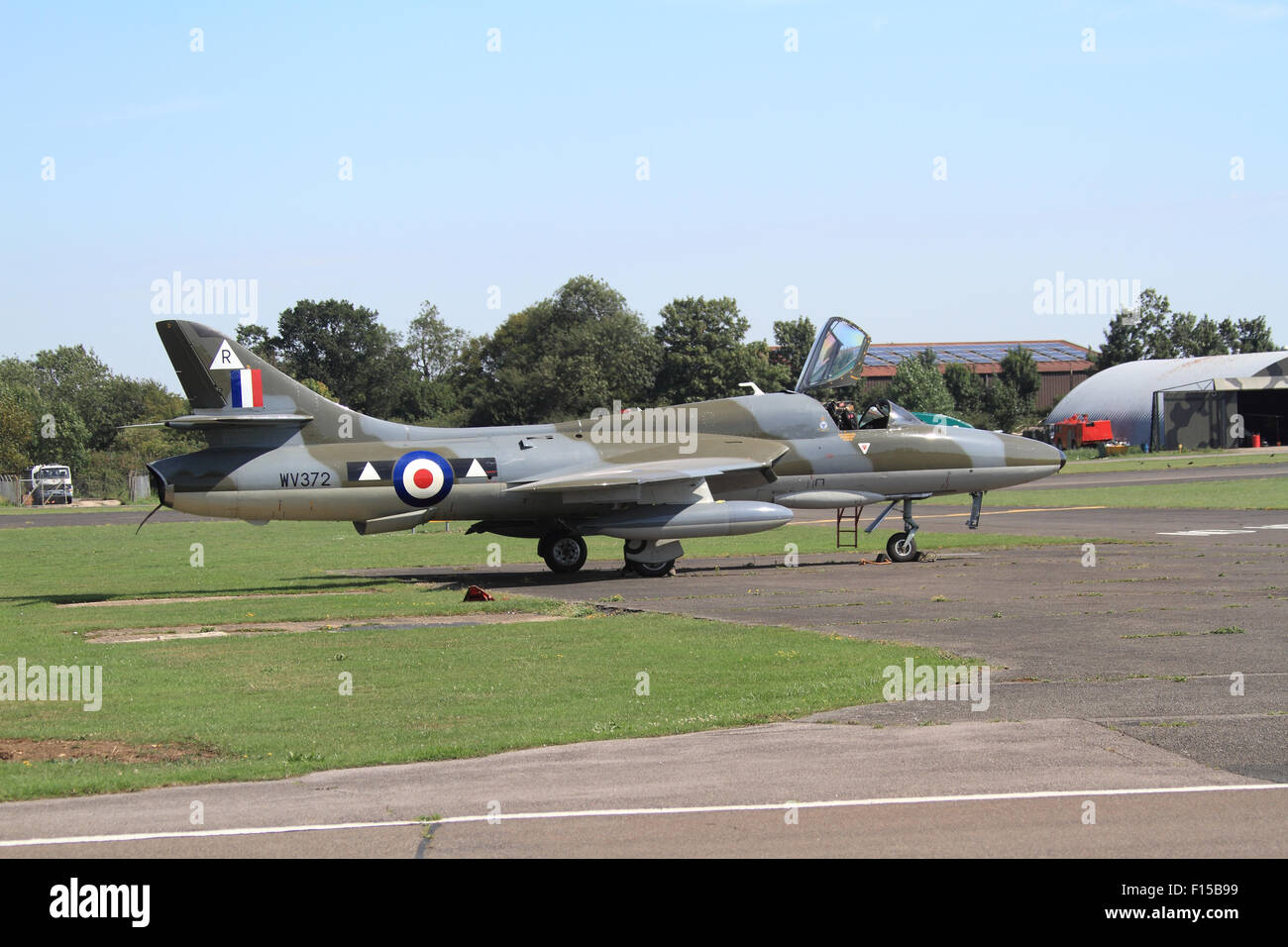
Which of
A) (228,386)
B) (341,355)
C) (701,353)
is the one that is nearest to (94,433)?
(341,355)

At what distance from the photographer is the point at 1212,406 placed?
94.2 m

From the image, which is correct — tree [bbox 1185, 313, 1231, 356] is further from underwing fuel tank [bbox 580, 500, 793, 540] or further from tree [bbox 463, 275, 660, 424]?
underwing fuel tank [bbox 580, 500, 793, 540]

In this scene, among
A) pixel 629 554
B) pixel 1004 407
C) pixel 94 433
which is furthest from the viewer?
pixel 1004 407

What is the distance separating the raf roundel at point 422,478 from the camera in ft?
79.7

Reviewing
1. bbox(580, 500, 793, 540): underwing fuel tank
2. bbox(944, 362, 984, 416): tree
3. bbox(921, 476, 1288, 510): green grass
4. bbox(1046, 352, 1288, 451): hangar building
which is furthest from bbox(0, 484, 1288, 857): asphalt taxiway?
bbox(944, 362, 984, 416): tree

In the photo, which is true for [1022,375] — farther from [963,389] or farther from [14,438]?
[14,438]

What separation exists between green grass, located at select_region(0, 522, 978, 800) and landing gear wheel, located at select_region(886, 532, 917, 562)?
23.4ft

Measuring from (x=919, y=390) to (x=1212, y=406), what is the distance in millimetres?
21838

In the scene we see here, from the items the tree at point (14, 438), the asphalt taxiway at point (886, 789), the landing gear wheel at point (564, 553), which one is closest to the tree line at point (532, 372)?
the tree at point (14, 438)

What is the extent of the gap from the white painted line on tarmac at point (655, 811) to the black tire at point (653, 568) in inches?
677

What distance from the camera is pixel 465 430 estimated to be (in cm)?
2550

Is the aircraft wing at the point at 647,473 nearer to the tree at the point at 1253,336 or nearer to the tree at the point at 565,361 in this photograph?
the tree at the point at 565,361
